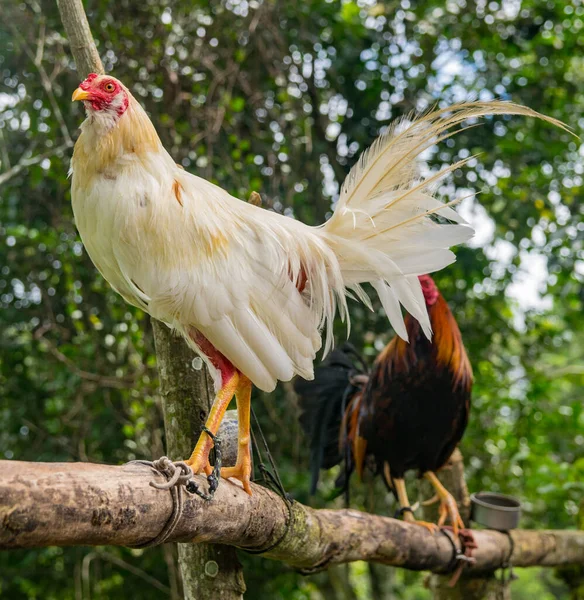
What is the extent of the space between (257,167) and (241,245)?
221 centimetres

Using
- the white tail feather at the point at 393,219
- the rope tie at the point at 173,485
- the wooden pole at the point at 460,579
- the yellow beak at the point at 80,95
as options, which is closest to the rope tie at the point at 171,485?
the rope tie at the point at 173,485

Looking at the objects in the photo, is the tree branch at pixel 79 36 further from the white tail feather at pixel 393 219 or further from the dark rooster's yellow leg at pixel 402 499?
the dark rooster's yellow leg at pixel 402 499

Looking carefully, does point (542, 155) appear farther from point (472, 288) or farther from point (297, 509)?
point (297, 509)

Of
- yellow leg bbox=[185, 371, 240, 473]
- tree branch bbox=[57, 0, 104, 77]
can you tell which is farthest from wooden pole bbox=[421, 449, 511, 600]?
tree branch bbox=[57, 0, 104, 77]

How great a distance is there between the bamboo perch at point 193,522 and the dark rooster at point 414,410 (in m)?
0.34

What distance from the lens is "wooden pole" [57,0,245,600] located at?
6.22ft

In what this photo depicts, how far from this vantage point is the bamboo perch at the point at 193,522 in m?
1.12

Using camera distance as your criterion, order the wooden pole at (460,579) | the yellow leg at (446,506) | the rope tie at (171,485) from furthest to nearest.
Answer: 1. the wooden pole at (460,579)
2. the yellow leg at (446,506)
3. the rope tie at (171,485)

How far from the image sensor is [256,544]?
6.13 ft

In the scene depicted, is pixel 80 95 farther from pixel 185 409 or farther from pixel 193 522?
pixel 193 522

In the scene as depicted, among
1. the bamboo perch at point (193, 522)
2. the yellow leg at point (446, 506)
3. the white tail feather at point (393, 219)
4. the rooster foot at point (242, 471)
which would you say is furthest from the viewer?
the yellow leg at point (446, 506)

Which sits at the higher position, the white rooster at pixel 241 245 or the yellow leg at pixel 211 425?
the white rooster at pixel 241 245

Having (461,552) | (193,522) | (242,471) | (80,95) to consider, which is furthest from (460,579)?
(80,95)

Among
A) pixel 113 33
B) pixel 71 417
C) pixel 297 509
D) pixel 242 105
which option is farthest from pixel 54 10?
pixel 297 509
